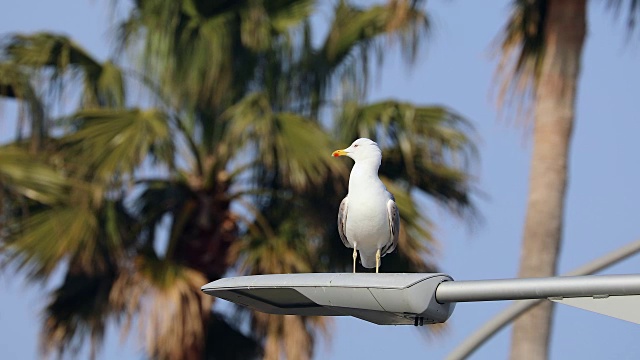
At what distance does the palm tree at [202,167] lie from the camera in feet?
42.1

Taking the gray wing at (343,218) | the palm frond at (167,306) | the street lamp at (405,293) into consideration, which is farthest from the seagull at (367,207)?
the palm frond at (167,306)

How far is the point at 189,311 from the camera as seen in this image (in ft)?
41.3

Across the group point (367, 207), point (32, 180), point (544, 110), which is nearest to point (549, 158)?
point (544, 110)

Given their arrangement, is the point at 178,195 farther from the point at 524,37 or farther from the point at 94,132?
the point at 524,37

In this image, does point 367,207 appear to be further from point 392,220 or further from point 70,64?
point 70,64

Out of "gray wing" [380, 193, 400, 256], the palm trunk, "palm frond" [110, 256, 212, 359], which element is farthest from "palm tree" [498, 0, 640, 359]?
"gray wing" [380, 193, 400, 256]

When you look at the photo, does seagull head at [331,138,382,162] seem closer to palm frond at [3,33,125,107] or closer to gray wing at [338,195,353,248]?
gray wing at [338,195,353,248]

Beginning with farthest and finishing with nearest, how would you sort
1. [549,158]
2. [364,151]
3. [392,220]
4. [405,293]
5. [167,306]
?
1. [167,306]
2. [549,158]
3. [392,220]
4. [364,151]
5. [405,293]

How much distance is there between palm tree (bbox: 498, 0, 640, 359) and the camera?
1132cm

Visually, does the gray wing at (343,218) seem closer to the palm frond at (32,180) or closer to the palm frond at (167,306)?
the palm frond at (167,306)

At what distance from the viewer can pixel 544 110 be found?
11.8 meters

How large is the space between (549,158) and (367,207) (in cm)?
553

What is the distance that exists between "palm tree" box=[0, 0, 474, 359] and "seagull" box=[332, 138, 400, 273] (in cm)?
619

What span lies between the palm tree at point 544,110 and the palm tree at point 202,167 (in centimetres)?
100
